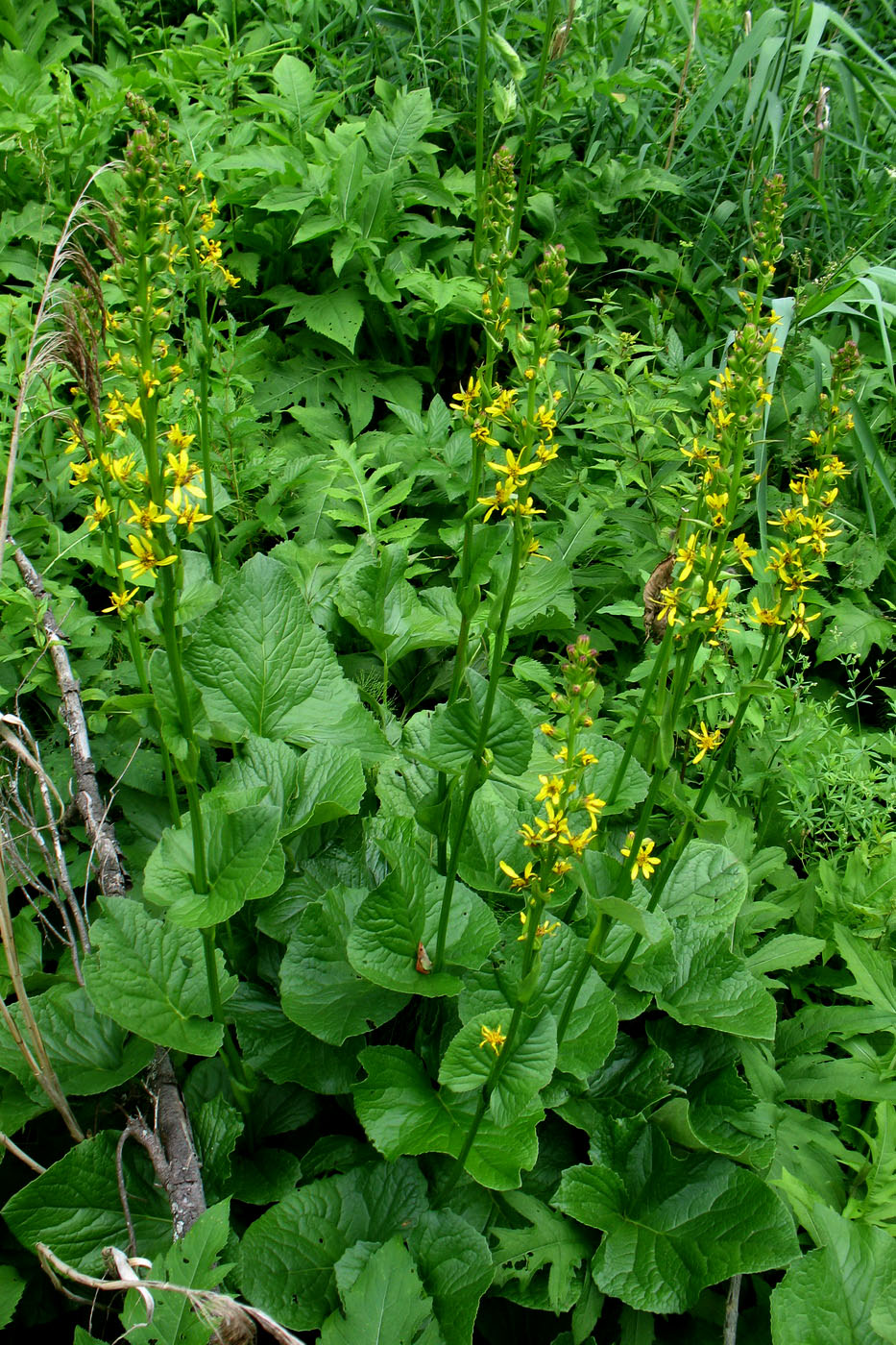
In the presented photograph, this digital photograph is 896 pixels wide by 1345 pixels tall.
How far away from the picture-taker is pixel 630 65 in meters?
5.32

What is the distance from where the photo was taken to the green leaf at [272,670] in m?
2.88

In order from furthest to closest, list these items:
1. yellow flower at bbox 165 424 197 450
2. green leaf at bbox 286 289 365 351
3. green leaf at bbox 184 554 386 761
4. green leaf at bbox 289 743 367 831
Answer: green leaf at bbox 286 289 365 351, green leaf at bbox 184 554 386 761, green leaf at bbox 289 743 367 831, yellow flower at bbox 165 424 197 450

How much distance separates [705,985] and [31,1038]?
1.56m

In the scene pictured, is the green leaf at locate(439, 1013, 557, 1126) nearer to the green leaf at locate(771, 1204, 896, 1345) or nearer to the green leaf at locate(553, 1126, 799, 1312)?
the green leaf at locate(553, 1126, 799, 1312)

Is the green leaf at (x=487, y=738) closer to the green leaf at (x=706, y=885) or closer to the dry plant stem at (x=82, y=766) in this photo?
the green leaf at (x=706, y=885)

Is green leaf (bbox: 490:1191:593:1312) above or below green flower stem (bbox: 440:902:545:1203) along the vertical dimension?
below

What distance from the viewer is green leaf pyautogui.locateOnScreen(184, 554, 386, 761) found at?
288 cm

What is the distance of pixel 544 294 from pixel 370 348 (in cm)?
310

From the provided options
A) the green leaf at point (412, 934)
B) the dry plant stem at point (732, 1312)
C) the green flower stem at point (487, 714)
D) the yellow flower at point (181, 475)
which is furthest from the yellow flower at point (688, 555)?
the dry plant stem at point (732, 1312)

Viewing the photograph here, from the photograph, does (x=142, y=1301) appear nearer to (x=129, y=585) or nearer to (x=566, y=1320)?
(x=566, y=1320)

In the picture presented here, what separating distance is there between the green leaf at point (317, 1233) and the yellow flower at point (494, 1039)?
0.44 meters

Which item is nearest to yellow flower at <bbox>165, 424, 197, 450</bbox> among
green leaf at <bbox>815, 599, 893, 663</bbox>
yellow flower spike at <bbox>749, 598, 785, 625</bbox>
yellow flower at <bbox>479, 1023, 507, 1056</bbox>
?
yellow flower spike at <bbox>749, 598, 785, 625</bbox>

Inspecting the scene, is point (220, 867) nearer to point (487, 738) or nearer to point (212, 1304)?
point (487, 738)

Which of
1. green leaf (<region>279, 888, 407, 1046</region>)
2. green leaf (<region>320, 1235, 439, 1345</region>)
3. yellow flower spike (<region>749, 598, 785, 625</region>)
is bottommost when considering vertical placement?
green leaf (<region>320, 1235, 439, 1345</region>)
